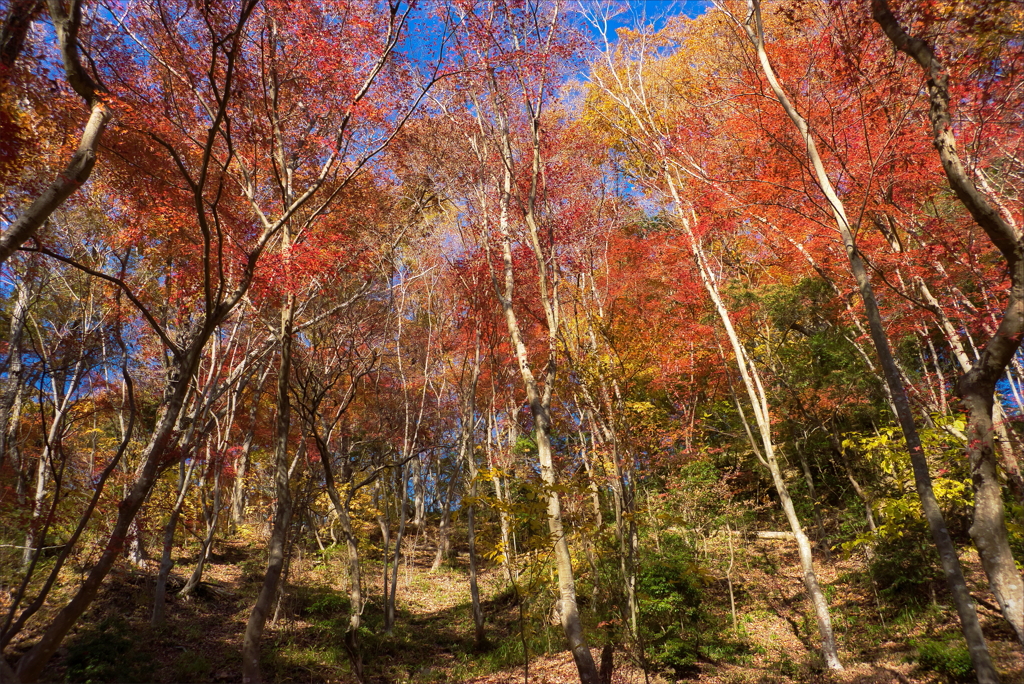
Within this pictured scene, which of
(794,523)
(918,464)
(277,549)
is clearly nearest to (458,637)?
(277,549)

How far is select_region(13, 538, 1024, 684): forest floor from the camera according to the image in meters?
7.15

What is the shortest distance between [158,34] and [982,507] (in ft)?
31.4

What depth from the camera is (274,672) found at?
7.67m

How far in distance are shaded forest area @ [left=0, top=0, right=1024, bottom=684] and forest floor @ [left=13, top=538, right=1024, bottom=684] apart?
0.26ft

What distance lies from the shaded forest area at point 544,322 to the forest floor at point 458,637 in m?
0.08

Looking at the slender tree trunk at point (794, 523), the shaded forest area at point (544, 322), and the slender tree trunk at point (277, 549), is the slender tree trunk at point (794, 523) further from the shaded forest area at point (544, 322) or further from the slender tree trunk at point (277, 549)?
the slender tree trunk at point (277, 549)

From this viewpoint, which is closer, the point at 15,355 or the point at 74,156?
the point at 74,156

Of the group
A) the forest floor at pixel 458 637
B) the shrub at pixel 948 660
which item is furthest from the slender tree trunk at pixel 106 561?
the shrub at pixel 948 660

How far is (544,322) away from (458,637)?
20.5 feet

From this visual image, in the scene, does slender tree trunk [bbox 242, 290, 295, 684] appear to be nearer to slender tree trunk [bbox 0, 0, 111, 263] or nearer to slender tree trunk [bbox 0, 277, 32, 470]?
slender tree trunk [bbox 0, 0, 111, 263]

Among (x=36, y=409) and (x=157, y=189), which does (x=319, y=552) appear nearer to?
(x=36, y=409)

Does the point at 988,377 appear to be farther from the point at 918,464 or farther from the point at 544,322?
the point at 544,322

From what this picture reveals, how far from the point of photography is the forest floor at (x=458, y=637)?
7.15 metres

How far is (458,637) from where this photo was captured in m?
10.1
